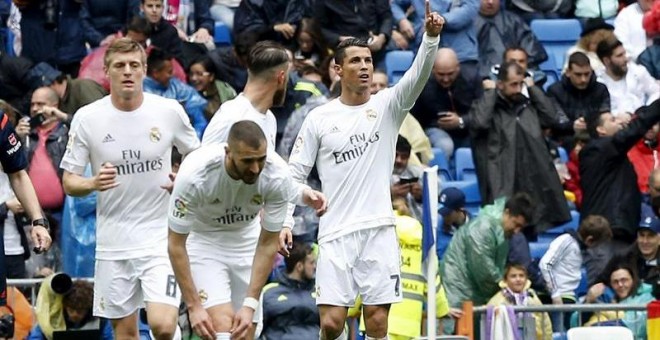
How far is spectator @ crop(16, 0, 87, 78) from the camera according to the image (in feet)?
66.5

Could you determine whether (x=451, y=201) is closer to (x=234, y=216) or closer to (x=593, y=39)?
(x=593, y=39)

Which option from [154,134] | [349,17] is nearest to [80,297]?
[154,134]

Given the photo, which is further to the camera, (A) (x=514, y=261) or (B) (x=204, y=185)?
(A) (x=514, y=261)

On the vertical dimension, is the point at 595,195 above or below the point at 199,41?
below

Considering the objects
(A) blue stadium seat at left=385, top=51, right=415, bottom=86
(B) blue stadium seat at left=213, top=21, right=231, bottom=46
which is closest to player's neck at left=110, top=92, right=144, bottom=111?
(A) blue stadium seat at left=385, top=51, right=415, bottom=86

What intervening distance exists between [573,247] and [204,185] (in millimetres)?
5940

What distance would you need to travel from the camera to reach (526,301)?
17.0 meters

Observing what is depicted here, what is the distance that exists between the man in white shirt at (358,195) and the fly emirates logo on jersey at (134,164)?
1.02 metres

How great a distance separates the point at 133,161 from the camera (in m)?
14.1

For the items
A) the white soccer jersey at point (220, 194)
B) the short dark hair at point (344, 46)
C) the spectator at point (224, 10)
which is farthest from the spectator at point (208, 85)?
the white soccer jersey at point (220, 194)

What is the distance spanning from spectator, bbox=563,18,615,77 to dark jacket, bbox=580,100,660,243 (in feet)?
5.18

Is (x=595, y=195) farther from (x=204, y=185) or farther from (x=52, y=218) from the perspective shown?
(x=204, y=185)

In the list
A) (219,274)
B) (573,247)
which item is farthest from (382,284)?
(573,247)

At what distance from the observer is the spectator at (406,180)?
58.1ft
